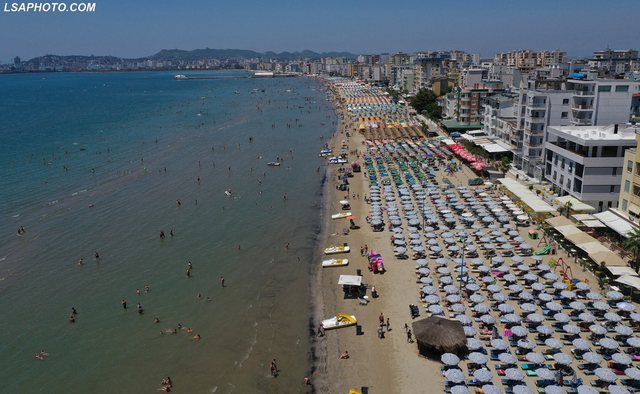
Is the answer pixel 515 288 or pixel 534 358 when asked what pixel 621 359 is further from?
pixel 515 288

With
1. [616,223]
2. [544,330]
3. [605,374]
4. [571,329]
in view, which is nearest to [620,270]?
[616,223]

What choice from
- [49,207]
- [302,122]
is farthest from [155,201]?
[302,122]

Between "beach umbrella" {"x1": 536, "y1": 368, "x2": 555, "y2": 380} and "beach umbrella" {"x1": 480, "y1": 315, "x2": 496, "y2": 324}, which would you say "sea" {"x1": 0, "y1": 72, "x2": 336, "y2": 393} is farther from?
"beach umbrella" {"x1": 536, "y1": 368, "x2": 555, "y2": 380}

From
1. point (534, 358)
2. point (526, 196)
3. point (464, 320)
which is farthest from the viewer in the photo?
point (526, 196)

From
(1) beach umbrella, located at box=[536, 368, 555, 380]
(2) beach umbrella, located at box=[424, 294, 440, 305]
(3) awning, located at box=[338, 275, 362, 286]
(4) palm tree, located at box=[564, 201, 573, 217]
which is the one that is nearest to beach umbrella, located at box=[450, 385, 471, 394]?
(1) beach umbrella, located at box=[536, 368, 555, 380]

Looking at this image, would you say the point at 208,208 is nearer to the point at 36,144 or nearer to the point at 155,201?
the point at 155,201

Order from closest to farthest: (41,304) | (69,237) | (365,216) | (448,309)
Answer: (448,309), (41,304), (69,237), (365,216)

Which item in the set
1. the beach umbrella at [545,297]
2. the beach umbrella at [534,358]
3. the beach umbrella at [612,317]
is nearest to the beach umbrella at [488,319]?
the beach umbrella at [534,358]
